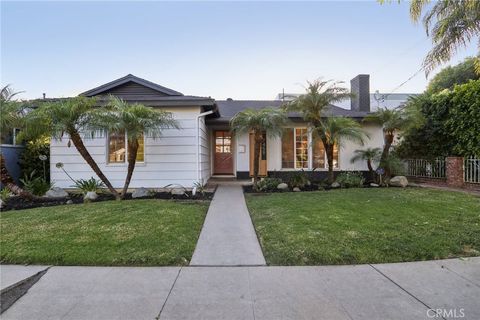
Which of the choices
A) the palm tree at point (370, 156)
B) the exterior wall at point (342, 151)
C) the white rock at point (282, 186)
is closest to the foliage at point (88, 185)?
the exterior wall at point (342, 151)

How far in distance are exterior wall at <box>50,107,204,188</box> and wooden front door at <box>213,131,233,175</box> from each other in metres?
5.32

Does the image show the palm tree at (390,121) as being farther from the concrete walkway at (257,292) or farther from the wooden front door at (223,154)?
the concrete walkway at (257,292)

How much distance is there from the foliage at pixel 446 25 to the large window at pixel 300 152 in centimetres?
558

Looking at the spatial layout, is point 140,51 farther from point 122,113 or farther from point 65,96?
point 122,113

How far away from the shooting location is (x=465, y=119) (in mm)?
11281

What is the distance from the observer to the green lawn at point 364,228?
4395 millimetres

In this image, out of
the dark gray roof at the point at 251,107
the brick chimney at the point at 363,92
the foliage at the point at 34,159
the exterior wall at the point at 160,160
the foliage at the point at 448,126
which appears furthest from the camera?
the brick chimney at the point at 363,92

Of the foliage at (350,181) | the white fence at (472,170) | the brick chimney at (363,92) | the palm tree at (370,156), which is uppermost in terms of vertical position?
the brick chimney at (363,92)

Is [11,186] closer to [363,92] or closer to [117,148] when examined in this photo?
[117,148]

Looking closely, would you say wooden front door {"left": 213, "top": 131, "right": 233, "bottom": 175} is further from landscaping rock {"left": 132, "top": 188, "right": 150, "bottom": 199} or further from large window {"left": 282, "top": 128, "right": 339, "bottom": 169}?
landscaping rock {"left": 132, "top": 188, "right": 150, "bottom": 199}

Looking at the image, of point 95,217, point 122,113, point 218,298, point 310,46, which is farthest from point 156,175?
point 310,46

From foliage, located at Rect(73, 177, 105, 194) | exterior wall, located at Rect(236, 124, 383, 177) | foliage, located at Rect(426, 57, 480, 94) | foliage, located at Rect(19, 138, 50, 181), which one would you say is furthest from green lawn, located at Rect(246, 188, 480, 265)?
foliage, located at Rect(426, 57, 480, 94)

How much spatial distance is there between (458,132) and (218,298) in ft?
40.6

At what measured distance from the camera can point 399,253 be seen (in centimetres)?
442
